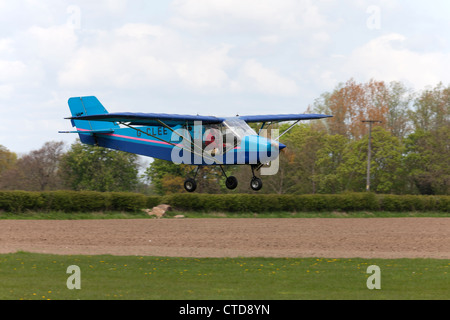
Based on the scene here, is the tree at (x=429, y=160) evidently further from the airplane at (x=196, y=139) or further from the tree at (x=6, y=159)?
the tree at (x=6, y=159)

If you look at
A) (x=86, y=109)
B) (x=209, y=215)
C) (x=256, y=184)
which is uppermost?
(x=86, y=109)

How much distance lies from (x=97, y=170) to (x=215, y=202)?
27.1 m

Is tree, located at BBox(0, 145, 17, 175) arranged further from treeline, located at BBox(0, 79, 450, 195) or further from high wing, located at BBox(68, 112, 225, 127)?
high wing, located at BBox(68, 112, 225, 127)

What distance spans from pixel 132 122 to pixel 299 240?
12.6m

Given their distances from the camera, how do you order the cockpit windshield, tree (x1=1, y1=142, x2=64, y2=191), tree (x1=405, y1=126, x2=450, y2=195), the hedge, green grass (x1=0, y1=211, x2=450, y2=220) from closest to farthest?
the cockpit windshield, green grass (x1=0, y1=211, x2=450, y2=220), the hedge, tree (x1=405, y1=126, x2=450, y2=195), tree (x1=1, y1=142, x2=64, y2=191)

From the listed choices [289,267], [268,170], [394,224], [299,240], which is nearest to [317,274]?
[289,267]

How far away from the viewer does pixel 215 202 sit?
50656mm

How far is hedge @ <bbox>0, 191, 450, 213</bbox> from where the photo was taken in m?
44.6

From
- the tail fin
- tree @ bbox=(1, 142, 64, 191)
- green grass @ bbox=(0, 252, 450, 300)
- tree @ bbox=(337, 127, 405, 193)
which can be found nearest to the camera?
green grass @ bbox=(0, 252, 450, 300)

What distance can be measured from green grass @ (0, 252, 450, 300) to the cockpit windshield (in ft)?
16.3

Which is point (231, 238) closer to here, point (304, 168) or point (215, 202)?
point (215, 202)

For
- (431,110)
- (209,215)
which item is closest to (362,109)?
(431,110)

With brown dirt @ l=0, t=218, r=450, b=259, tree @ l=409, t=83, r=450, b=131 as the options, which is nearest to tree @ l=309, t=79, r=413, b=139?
tree @ l=409, t=83, r=450, b=131

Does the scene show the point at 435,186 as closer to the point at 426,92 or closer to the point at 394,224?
the point at 426,92
